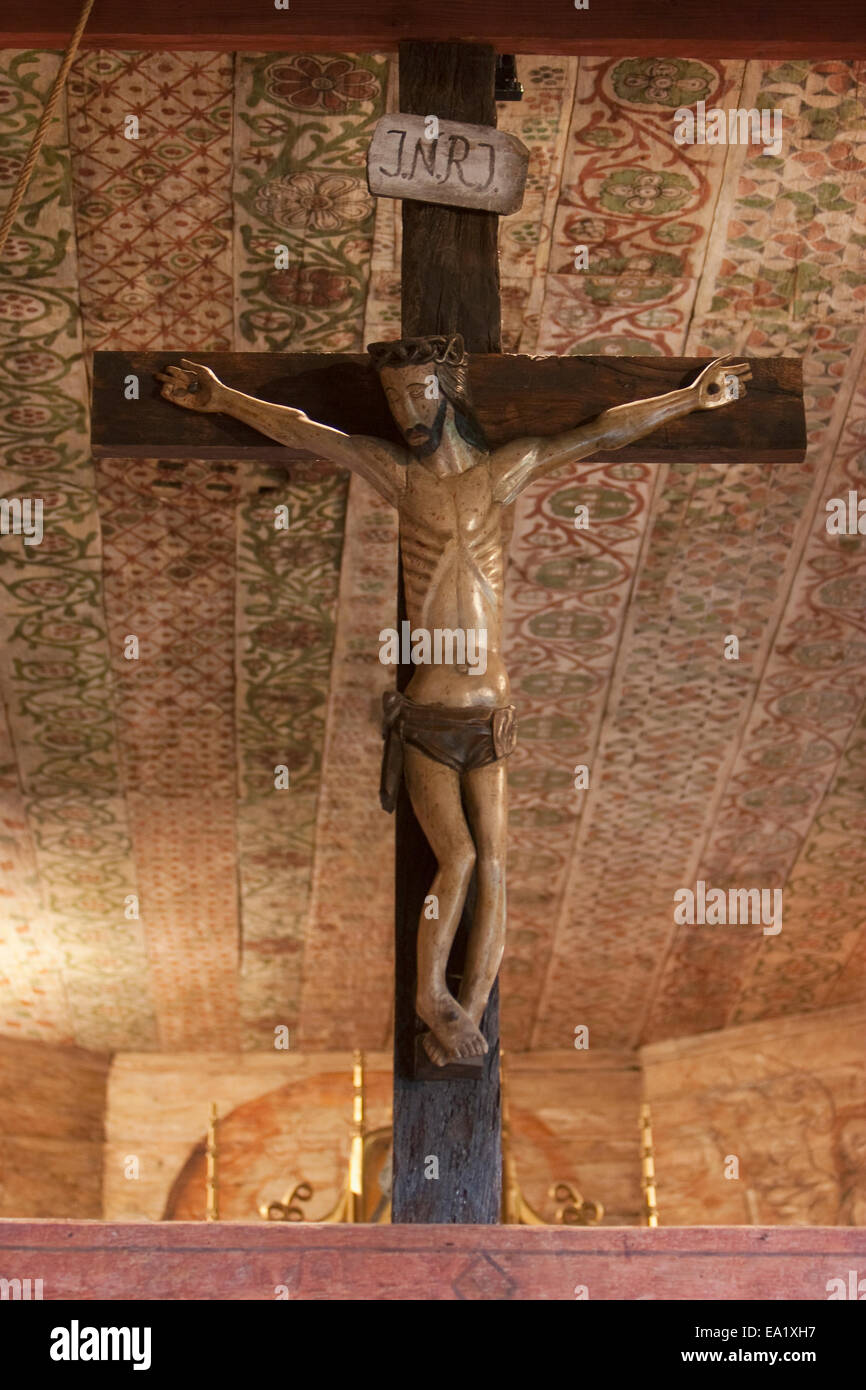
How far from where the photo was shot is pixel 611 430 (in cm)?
399

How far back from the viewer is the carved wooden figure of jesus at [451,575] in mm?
3568

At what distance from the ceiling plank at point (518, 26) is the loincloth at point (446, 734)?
5.55 ft

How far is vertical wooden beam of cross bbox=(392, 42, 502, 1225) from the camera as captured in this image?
3439 mm

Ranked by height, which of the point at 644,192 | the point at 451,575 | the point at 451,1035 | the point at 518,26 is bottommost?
the point at 451,1035

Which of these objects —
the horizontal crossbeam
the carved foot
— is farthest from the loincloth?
the horizontal crossbeam

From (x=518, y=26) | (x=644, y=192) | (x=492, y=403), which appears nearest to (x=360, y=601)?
(x=644, y=192)

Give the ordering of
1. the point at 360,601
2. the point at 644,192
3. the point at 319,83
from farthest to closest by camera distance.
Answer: the point at 360,601, the point at 644,192, the point at 319,83

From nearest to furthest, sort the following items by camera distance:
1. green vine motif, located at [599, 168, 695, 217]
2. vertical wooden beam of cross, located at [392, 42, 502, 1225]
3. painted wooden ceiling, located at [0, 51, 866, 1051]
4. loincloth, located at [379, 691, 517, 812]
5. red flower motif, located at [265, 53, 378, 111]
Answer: vertical wooden beam of cross, located at [392, 42, 502, 1225] < loincloth, located at [379, 691, 517, 812] < red flower motif, located at [265, 53, 378, 111] < painted wooden ceiling, located at [0, 51, 866, 1051] < green vine motif, located at [599, 168, 695, 217]

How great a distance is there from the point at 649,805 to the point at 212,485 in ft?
7.63

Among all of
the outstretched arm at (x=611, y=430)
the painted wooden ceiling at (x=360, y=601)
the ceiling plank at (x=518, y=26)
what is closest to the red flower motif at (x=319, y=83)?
the painted wooden ceiling at (x=360, y=601)

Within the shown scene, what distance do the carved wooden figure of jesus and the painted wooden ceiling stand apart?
158cm

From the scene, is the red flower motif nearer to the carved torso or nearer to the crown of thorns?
the crown of thorns

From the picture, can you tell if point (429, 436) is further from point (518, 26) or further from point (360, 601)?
point (360, 601)

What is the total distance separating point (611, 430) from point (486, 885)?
100 cm
